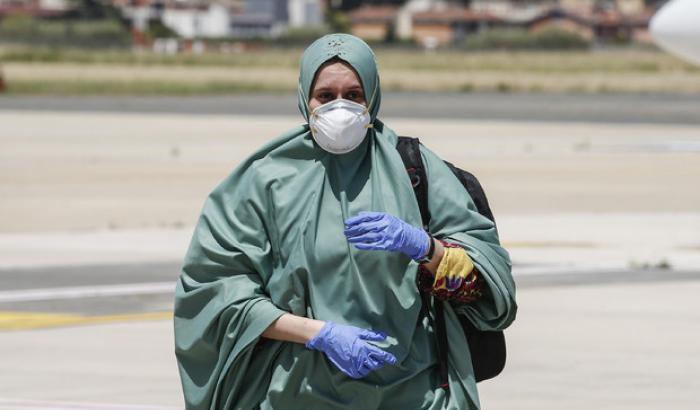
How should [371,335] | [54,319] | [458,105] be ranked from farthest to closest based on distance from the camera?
1. [458,105]
2. [54,319]
3. [371,335]

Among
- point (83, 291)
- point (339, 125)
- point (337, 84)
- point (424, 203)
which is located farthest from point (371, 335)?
point (83, 291)

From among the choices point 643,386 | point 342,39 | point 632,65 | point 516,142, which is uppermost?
point 342,39

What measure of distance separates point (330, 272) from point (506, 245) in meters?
13.1

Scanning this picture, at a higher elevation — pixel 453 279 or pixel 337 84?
pixel 337 84

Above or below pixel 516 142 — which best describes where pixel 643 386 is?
above

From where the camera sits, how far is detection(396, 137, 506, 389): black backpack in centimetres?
447

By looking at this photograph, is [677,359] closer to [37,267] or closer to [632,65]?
[37,267]

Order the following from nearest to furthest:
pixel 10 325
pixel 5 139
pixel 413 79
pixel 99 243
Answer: pixel 10 325
pixel 99 243
pixel 5 139
pixel 413 79

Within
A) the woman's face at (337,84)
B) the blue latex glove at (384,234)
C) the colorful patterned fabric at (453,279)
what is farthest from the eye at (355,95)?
the colorful patterned fabric at (453,279)

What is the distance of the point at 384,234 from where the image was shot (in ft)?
13.7

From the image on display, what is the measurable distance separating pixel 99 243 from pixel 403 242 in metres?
13.8

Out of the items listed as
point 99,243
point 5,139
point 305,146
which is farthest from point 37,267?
point 5,139

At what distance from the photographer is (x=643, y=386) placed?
30.7ft

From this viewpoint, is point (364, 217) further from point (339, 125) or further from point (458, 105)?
point (458, 105)
